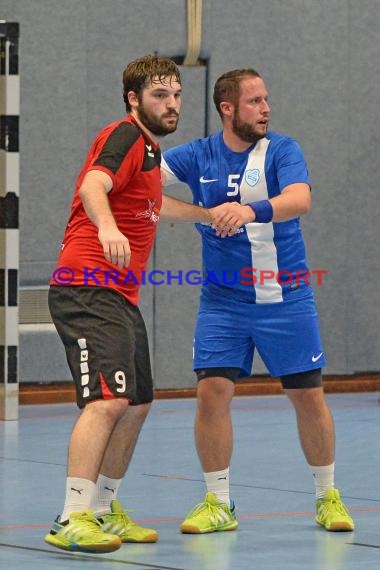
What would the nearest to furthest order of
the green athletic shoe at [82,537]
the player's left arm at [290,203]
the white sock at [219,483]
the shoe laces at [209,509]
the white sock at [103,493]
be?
Result: the green athletic shoe at [82,537] → the white sock at [103,493] → the player's left arm at [290,203] → the shoe laces at [209,509] → the white sock at [219,483]

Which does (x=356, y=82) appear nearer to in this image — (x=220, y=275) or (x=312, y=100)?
(x=312, y=100)

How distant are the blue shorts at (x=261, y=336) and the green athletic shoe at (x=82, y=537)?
42.2 inches

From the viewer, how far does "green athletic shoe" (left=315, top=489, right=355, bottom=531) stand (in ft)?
18.0

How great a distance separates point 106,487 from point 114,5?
19.9 feet

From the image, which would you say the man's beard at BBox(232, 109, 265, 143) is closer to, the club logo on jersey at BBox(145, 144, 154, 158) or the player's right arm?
the club logo on jersey at BBox(145, 144, 154, 158)

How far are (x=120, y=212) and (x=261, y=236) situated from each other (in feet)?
2.90

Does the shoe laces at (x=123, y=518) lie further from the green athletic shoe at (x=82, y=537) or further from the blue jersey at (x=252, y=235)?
the blue jersey at (x=252, y=235)

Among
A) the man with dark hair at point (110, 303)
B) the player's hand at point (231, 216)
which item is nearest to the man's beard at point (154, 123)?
the man with dark hair at point (110, 303)

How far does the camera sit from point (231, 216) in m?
5.35

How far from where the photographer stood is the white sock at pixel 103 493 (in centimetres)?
525

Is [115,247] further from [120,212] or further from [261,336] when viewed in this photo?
[261,336]

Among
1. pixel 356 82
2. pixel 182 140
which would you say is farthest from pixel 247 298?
pixel 356 82

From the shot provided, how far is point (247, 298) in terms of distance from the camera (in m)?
5.74

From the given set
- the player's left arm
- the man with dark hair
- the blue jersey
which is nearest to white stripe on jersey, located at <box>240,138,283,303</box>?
the blue jersey
